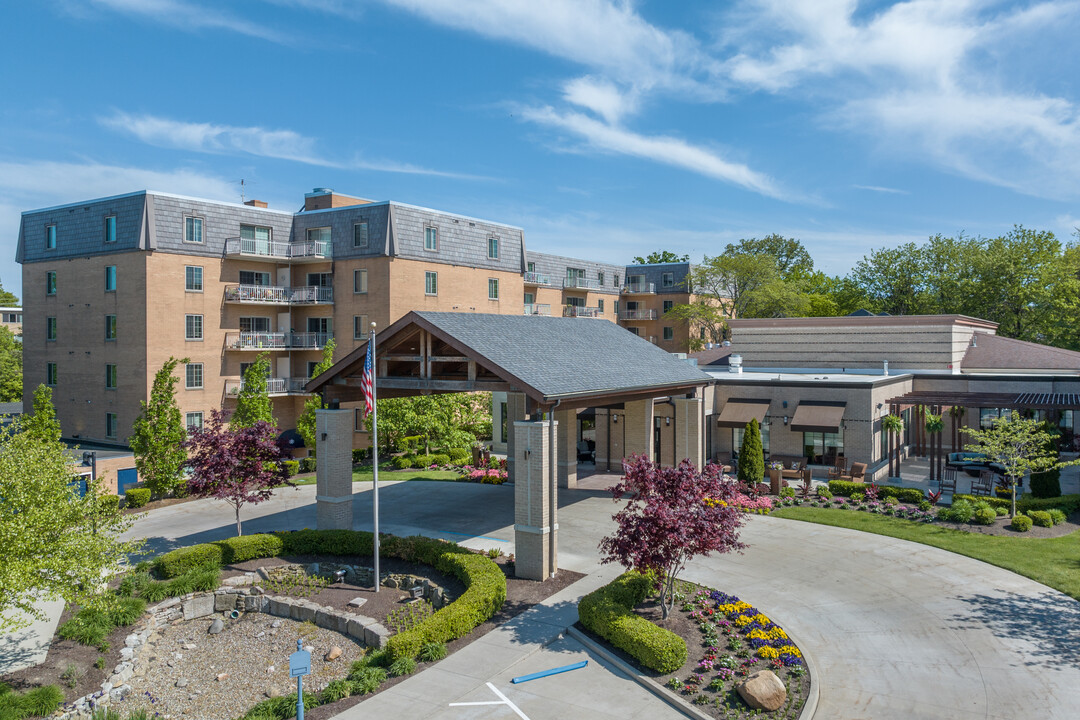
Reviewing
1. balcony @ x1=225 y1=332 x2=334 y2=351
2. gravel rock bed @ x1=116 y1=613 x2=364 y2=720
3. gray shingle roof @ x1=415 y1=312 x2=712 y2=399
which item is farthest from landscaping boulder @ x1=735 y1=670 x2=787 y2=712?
balcony @ x1=225 y1=332 x2=334 y2=351

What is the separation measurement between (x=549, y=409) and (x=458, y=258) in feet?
101

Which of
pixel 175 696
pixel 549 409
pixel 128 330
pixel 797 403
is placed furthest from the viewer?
pixel 128 330

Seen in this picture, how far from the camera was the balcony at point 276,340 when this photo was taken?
41.4 meters

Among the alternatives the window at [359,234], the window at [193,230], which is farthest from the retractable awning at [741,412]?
the window at [193,230]

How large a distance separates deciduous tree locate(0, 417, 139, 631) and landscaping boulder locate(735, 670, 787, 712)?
10490 millimetres

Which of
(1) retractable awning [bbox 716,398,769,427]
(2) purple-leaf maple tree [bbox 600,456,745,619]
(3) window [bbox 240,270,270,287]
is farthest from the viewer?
(3) window [bbox 240,270,270,287]

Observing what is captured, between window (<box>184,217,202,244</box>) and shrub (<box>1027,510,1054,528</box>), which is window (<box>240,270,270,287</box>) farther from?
shrub (<box>1027,510,1054,528</box>)

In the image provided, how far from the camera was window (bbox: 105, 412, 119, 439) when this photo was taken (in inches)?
1542

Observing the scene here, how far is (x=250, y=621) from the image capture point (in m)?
16.5

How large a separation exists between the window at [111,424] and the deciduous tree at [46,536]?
29.0 m

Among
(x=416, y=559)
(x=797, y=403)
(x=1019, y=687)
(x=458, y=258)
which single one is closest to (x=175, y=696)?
(x=416, y=559)

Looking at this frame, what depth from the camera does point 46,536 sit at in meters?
11.8

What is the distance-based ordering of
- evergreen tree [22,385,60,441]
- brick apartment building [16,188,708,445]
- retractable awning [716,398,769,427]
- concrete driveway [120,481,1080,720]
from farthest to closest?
brick apartment building [16,188,708,445] < retractable awning [716,398,769,427] < evergreen tree [22,385,60,441] < concrete driveway [120,481,1080,720]

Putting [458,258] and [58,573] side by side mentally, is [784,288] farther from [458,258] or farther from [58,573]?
[58,573]
